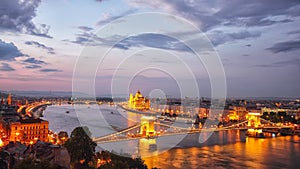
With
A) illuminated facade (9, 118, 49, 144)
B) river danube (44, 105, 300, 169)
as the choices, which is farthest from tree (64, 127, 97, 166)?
illuminated facade (9, 118, 49, 144)

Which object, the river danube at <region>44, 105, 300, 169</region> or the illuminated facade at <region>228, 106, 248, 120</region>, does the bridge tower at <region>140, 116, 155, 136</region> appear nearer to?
the river danube at <region>44, 105, 300, 169</region>

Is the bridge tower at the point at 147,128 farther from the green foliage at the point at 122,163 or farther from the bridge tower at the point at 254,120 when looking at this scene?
the bridge tower at the point at 254,120

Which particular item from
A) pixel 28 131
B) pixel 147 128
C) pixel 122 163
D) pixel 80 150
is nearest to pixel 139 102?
pixel 147 128

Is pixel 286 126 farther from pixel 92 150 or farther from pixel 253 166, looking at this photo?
pixel 92 150

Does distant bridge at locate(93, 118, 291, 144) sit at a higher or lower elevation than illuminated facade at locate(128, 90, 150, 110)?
lower

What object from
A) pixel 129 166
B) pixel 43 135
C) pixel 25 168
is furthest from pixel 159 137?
pixel 25 168

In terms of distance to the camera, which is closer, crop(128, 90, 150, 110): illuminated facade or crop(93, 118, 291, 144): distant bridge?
crop(93, 118, 291, 144): distant bridge

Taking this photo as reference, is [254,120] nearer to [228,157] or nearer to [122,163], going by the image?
[228,157]

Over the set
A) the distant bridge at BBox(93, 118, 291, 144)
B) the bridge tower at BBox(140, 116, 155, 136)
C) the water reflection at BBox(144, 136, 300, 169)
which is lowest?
the water reflection at BBox(144, 136, 300, 169)
